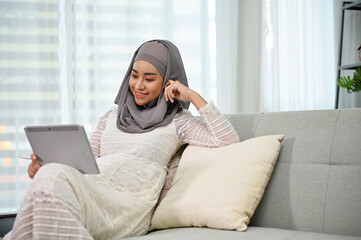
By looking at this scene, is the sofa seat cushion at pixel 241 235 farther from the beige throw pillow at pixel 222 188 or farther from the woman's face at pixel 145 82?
the woman's face at pixel 145 82

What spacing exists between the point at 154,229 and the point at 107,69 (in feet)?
6.80

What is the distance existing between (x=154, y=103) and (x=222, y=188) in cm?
61

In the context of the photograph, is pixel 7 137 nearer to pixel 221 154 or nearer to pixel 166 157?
pixel 166 157

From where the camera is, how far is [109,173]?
1918 millimetres

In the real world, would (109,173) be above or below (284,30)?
below

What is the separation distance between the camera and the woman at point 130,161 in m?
1.47

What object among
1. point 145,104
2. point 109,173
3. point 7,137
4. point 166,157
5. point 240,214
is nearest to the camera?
point 240,214

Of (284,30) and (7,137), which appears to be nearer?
(7,137)

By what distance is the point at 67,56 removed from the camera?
3773mm

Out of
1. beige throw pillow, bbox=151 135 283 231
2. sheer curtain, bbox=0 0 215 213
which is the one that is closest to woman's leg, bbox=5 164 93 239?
beige throw pillow, bbox=151 135 283 231

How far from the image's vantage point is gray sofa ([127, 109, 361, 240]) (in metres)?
1.71

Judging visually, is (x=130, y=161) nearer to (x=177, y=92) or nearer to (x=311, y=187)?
(x=177, y=92)

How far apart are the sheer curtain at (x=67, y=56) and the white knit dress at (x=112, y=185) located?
1.47 metres

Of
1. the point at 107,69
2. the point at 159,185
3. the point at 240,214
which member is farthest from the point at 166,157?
the point at 107,69
